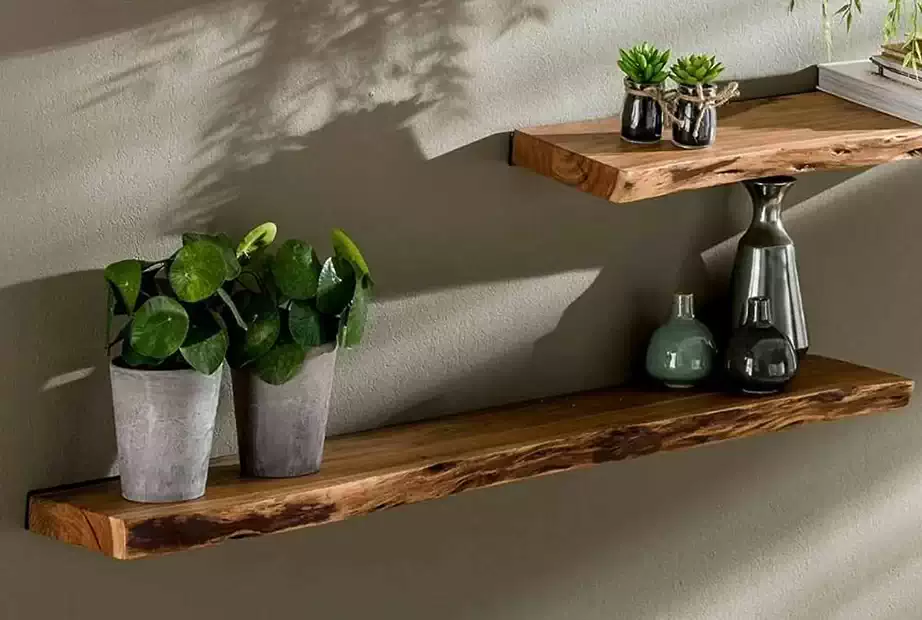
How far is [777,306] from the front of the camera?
1999 mm

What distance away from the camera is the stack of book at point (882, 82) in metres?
1.93

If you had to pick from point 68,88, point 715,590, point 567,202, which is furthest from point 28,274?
point 715,590

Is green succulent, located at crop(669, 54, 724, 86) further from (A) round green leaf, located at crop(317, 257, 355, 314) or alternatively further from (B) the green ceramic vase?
(A) round green leaf, located at crop(317, 257, 355, 314)

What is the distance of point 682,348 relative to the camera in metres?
1.94

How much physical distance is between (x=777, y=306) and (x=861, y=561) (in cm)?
57

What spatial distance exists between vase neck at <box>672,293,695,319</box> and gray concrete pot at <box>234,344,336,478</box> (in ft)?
1.81

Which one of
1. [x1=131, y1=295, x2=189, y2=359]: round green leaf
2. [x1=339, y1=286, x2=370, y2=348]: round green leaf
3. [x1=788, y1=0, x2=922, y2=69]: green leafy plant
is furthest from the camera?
[x1=788, y1=0, x2=922, y2=69]: green leafy plant

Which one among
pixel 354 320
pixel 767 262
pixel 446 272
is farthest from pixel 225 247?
pixel 767 262

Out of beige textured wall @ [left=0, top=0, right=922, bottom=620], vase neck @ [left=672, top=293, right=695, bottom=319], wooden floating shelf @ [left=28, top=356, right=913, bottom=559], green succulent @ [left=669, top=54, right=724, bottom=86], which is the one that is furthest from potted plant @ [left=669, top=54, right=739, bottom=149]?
wooden floating shelf @ [left=28, top=356, right=913, bottom=559]

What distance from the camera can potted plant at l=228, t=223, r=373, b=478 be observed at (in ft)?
→ 5.04

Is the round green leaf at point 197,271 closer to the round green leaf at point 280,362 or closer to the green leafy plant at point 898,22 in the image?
the round green leaf at point 280,362

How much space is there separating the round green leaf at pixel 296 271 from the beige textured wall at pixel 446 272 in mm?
144

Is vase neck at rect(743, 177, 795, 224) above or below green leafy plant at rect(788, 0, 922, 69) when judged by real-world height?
below

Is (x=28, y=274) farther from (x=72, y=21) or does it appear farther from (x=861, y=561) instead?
(x=861, y=561)
